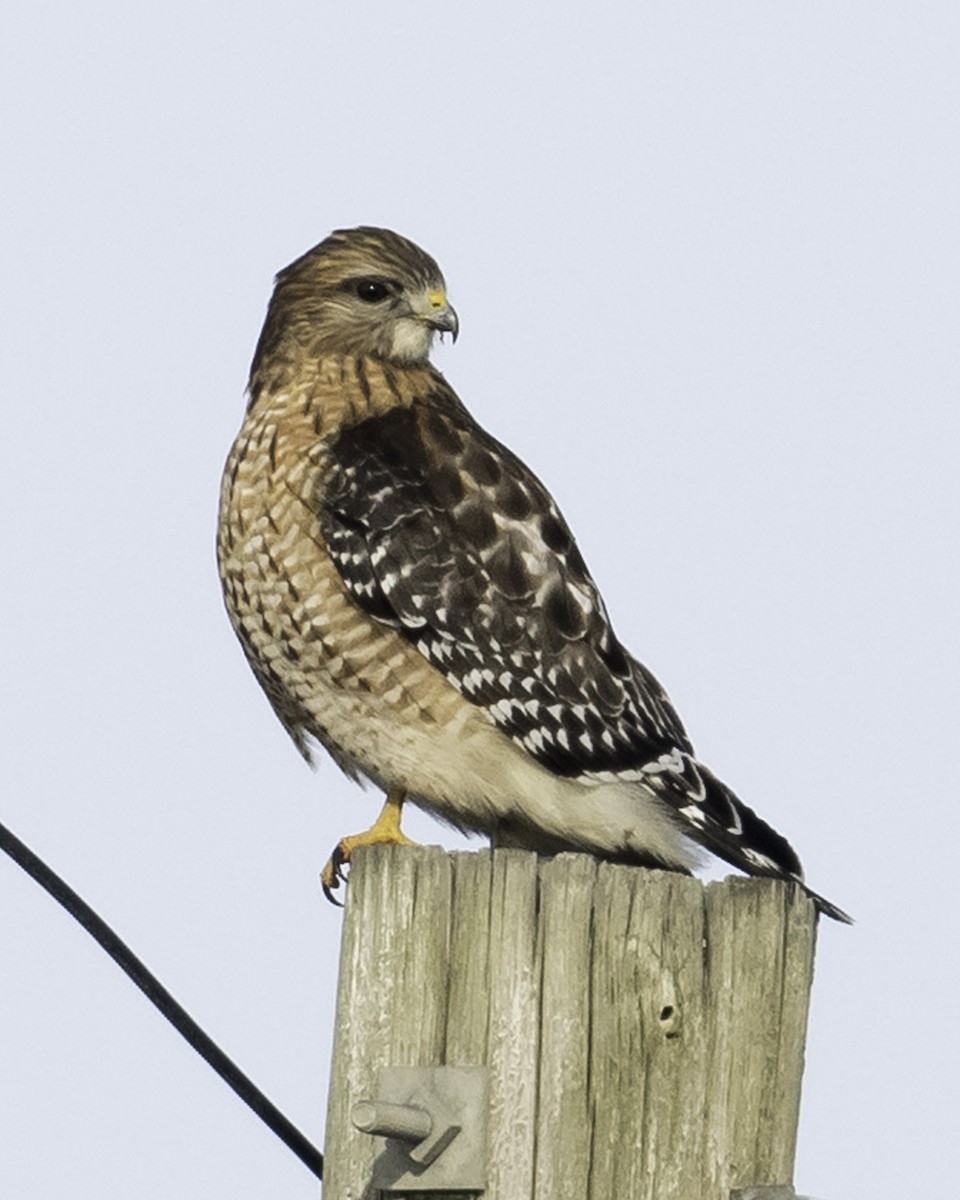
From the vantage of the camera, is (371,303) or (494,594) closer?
(494,594)

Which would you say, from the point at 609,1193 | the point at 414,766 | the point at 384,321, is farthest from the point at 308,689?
the point at 609,1193

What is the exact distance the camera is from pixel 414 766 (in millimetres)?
5652

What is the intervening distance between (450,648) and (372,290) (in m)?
1.43

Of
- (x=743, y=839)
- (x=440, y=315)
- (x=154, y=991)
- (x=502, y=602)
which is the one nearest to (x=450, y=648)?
(x=502, y=602)

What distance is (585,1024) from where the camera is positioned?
3410 mm

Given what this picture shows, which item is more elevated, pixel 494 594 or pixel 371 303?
pixel 371 303

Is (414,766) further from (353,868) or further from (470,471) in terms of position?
(353,868)

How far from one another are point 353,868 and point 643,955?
53 centimetres

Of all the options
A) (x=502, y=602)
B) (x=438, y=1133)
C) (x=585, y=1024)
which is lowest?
(x=438, y=1133)

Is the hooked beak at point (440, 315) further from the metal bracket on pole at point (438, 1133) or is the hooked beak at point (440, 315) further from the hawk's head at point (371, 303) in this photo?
the metal bracket on pole at point (438, 1133)

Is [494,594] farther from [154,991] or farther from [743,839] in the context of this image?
[154,991]

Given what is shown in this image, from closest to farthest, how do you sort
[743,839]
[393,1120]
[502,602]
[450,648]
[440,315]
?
[393,1120]
[743,839]
[450,648]
[502,602]
[440,315]

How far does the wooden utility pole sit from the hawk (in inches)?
73.5

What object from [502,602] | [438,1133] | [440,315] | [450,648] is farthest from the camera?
[440,315]
